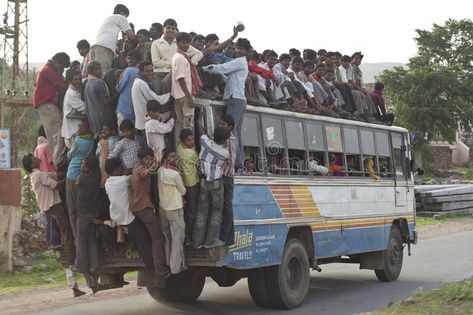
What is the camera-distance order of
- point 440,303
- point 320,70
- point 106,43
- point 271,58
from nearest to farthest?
point 440,303 < point 106,43 < point 271,58 < point 320,70

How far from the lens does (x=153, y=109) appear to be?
769cm

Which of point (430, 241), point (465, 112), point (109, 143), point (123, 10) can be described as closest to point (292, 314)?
point (109, 143)

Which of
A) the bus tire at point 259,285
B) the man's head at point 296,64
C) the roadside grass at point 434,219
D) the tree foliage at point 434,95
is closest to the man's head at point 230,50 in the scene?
the man's head at point 296,64

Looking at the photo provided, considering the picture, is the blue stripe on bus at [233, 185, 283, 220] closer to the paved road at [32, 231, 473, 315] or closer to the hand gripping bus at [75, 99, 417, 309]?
the hand gripping bus at [75, 99, 417, 309]

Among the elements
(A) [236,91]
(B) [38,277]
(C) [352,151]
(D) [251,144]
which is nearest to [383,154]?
(C) [352,151]

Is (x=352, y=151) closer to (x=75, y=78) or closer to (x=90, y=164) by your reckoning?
(x=75, y=78)

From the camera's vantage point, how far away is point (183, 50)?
8094 millimetres

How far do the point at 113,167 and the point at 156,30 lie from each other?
2584mm

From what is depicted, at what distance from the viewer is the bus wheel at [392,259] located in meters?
12.3

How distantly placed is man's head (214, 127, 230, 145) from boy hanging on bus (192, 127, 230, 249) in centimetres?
16

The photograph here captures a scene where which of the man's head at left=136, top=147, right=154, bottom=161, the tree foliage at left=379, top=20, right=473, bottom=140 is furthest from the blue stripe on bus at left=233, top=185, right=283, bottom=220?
the tree foliage at left=379, top=20, right=473, bottom=140

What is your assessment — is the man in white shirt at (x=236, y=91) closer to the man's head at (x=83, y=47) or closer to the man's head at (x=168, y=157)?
the man's head at (x=168, y=157)

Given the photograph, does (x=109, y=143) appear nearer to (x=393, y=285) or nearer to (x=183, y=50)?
(x=183, y=50)

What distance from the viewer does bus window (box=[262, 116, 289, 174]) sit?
923 centimetres
